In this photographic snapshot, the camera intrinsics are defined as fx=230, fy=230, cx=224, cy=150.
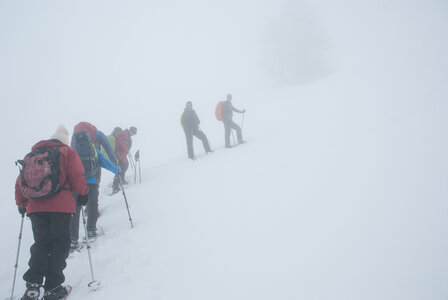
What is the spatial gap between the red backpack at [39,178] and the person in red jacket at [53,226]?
0.38 ft

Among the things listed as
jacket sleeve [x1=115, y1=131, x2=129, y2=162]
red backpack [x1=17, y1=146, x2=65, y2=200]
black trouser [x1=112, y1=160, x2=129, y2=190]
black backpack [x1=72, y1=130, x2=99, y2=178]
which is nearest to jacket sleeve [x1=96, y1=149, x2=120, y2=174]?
black backpack [x1=72, y1=130, x2=99, y2=178]

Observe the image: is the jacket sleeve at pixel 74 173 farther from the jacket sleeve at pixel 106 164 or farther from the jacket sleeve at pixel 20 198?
the jacket sleeve at pixel 106 164

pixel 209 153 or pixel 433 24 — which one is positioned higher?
pixel 433 24

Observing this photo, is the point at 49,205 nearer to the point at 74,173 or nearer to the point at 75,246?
the point at 74,173

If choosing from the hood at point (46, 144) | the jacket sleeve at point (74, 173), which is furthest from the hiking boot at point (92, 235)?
the hood at point (46, 144)

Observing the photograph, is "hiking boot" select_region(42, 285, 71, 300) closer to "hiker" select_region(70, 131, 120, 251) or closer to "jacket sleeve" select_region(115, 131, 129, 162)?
"hiker" select_region(70, 131, 120, 251)

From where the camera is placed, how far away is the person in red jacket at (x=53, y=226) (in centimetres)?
305

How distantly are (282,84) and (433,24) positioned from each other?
18517mm

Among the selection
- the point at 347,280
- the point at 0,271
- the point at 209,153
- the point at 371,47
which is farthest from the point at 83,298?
the point at 371,47

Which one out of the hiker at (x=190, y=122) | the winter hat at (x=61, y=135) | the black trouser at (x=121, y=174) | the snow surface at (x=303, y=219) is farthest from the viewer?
the hiker at (x=190, y=122)

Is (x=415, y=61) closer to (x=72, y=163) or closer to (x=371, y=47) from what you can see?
(x=371, y=47)

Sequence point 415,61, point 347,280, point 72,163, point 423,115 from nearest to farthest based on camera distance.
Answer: point 347,280 < point 72,163 < point 423,115 < point 415,61

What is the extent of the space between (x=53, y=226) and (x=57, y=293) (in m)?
0.88

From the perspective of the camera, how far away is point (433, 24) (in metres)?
27.2
